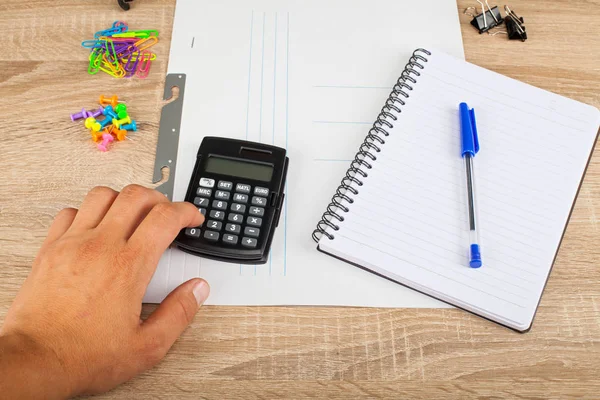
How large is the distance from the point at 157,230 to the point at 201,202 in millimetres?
86

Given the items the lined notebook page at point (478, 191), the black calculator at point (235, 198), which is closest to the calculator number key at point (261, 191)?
the black calculator at point (235, 198)

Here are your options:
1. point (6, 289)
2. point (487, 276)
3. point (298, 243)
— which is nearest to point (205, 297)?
point (298, 243)

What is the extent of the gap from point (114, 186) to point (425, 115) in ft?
1.56

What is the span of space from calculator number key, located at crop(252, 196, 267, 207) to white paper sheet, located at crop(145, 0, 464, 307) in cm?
4

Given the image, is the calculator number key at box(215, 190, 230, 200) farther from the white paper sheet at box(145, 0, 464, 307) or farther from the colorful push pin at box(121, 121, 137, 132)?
the colorful push pin at box(121, 121, 137, 132)

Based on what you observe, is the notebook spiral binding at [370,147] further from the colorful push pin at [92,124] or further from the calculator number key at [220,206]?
the colorful push pin at [92,124]

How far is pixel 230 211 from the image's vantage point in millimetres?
731

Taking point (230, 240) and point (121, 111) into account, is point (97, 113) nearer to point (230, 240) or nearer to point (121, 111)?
point (121, 111)

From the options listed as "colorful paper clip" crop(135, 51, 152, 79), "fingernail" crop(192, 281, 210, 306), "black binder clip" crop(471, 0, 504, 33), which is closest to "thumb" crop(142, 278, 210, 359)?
"fingernail" crop(192, 281, 210, 306)

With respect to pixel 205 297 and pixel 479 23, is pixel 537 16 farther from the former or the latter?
pixel 205 297

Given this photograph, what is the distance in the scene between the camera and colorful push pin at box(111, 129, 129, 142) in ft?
2.66

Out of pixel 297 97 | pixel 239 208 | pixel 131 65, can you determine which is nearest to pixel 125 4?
pixel 131 65

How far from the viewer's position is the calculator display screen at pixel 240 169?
75 cm

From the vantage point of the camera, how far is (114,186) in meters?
0.79
